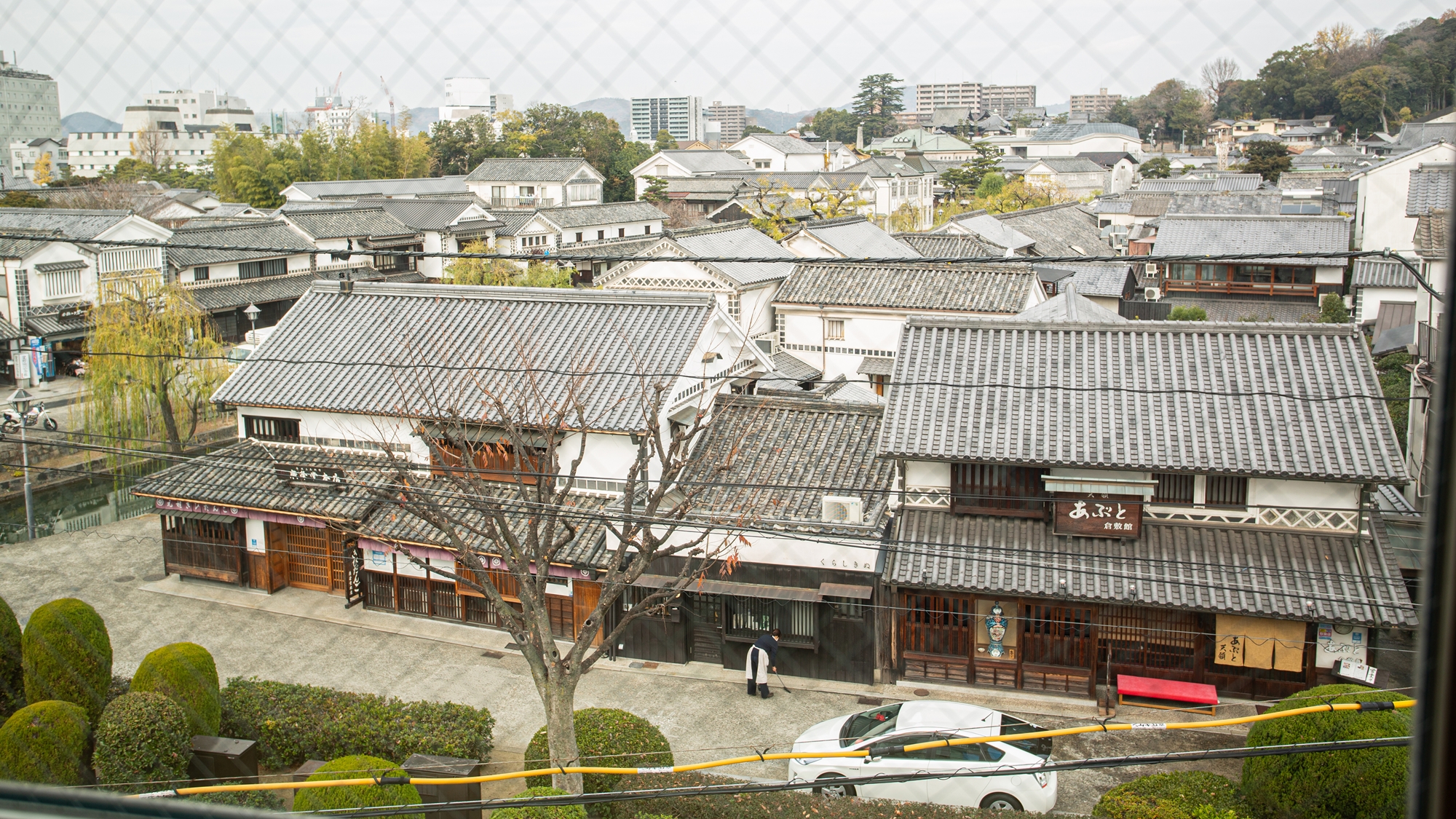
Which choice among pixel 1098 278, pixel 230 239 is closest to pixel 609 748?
pixel 1098 278

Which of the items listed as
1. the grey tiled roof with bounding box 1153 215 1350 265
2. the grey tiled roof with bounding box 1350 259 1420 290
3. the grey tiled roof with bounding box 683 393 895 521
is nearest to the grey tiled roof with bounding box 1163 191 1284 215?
the grey tiled roof with bounding box 1153 215 1350 265

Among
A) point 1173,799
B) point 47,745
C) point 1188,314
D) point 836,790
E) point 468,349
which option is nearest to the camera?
point 1173,799

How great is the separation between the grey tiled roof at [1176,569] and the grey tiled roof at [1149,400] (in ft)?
3.73

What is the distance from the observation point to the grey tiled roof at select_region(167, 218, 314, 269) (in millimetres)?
42625

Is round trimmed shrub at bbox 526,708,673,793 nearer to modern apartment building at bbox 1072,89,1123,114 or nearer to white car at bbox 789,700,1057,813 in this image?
white car at bbox 789,700,1057,813

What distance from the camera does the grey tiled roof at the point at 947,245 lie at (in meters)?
39.7

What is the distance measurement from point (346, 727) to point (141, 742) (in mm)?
2400

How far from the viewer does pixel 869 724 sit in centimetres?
1284

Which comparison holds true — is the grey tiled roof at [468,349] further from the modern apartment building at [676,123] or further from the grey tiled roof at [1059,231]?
the modern apartment building at [676,123]

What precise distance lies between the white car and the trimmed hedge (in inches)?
23.4

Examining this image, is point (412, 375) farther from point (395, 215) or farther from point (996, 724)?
point (395, 215)

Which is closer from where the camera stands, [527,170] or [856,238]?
[856,238]

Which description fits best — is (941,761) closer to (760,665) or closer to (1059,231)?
(760,665)

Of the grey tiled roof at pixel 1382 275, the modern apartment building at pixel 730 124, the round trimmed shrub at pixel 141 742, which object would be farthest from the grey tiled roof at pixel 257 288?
the modern apartment building at pixel 730 124
